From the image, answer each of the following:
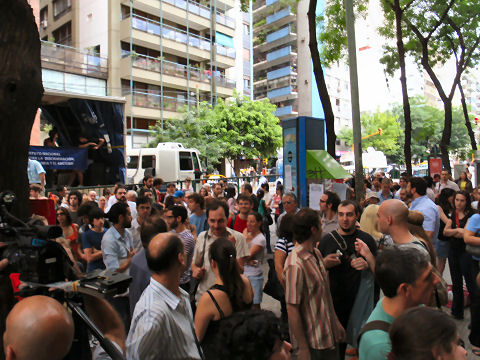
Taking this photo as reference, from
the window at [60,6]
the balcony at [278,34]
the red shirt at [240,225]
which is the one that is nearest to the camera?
the red shirt at [240,225]

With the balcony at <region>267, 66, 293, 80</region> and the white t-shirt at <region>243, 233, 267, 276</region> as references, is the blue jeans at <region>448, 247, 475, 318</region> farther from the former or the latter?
the balcony at <region>267, 66, 293, 80</region>

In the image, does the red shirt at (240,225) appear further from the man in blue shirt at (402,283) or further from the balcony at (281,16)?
the balcony at (281,16)

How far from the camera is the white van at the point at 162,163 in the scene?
2044 cm

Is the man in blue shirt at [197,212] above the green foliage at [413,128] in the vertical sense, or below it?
below

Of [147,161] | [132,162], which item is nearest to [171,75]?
[132,162]

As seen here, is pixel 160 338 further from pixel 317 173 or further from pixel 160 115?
pixel 160 115

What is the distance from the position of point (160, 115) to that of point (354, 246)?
34.7 m

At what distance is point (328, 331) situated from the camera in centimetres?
324

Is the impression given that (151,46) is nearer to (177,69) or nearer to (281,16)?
(177,69)

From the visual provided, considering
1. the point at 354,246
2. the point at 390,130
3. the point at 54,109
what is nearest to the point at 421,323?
the point at 354,246

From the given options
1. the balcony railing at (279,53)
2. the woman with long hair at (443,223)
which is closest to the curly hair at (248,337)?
the woman with long hair at (443,223)

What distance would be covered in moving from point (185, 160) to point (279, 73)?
42255 millimetres

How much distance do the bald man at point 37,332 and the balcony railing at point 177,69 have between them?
3599 cm

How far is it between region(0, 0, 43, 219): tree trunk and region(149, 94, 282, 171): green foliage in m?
30.1
